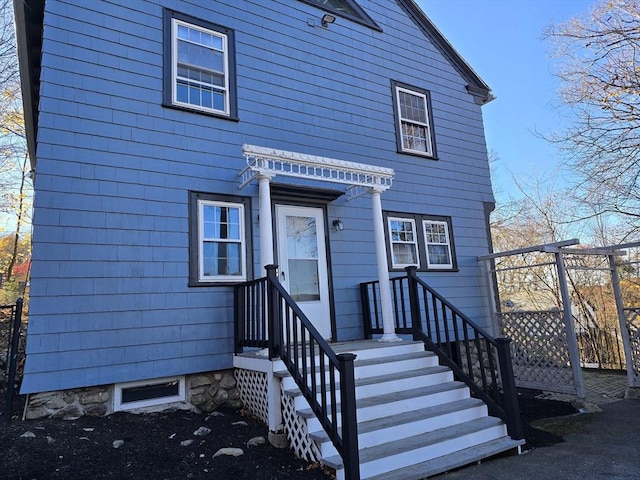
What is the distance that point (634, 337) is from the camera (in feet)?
21.4

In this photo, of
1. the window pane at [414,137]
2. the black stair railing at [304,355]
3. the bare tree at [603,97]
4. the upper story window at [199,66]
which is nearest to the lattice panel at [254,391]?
the black stair railing at [304,355]

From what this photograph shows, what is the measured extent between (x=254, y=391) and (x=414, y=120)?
559 centimetres

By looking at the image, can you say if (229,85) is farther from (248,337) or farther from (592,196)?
(592,196)

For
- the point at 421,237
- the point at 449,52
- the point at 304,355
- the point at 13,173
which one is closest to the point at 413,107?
the point at 449,52

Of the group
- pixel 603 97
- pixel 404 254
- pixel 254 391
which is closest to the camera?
pixel 254 391

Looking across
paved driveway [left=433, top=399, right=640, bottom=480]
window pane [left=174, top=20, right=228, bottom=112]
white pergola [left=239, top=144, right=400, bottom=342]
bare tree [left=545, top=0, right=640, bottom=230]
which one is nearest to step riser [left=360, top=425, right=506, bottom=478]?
paved driveway [left=433, top=399, right=640, bottom=480]

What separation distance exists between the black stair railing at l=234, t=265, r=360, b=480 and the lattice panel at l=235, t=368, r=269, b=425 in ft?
1.00

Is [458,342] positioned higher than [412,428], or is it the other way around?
[458,342]

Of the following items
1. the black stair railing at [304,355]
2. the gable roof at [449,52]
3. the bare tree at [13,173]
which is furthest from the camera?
the bare tree at [13,173]

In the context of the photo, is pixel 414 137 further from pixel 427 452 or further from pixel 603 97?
pixel 427 452

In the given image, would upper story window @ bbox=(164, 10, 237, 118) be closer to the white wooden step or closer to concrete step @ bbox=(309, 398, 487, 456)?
concrete step @ bbox=(309, 398, 487, 456)

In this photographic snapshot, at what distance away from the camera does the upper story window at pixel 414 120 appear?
7.57 metres

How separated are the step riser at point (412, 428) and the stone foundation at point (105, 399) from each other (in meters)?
1.93

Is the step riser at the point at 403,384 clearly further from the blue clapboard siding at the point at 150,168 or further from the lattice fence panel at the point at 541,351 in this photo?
the lattice fence panel at the point at 541,351
